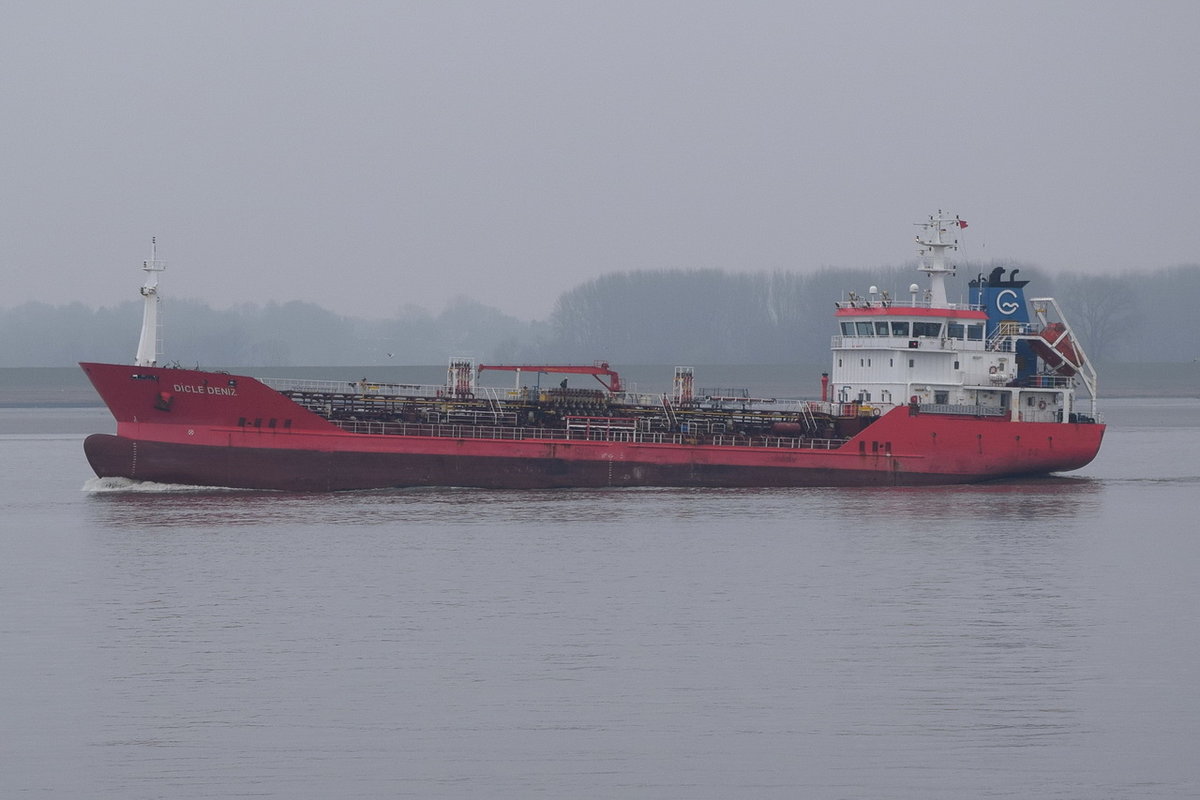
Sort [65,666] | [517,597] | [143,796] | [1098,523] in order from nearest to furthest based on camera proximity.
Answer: [143,796] → [65,666] → [517,597] → [1098,523]

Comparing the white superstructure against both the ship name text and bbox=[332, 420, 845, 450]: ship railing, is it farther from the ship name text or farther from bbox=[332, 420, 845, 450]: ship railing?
the ship name text

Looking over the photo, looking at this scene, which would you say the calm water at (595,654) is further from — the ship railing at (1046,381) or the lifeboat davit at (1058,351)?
the lifeboat davit at (1058,351)

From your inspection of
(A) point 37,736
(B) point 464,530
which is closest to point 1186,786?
(A) point 37,736

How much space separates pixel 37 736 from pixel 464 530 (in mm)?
18128

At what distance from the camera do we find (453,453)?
4319 centimetres

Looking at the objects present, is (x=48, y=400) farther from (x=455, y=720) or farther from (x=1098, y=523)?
(x=455, y=720)

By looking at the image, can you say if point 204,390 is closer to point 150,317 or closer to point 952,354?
point 150,317

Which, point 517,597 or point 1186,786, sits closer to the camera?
point 1186,786

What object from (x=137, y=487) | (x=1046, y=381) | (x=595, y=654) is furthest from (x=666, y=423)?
(x=595, y=654)

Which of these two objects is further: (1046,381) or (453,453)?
(1046,381)

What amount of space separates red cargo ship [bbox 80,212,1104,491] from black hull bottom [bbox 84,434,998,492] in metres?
0.04

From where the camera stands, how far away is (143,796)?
48.3ft

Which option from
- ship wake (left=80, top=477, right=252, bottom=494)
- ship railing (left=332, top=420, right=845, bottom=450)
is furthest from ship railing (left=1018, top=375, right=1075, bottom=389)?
ship wake (left=80, top=477, right=252, bottom=494)

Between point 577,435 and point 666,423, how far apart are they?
3.06m
